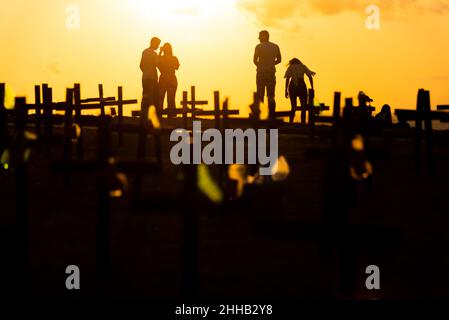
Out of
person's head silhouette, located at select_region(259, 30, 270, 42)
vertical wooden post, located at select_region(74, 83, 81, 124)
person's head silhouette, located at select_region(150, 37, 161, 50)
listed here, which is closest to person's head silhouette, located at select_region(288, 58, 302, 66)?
person's head silhouette, located at select_region(259, 30, 270, 42)

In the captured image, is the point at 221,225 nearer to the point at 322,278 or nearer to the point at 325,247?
the point at 325,247

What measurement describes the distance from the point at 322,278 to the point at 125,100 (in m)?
20.4

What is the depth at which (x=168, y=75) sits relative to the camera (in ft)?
98.7

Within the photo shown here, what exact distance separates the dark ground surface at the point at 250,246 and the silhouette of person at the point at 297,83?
10.7m

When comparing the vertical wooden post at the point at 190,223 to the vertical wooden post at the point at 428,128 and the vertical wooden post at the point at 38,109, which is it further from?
the vertical wooden post at the point at 38,109

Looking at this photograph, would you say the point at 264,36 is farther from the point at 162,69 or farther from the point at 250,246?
the point at 250,246

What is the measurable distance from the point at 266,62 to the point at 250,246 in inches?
574

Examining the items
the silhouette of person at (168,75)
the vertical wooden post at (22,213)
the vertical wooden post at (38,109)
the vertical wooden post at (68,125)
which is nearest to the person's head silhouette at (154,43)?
the silhouette of person at (168,75)

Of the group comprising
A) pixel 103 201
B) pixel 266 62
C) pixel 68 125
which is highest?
pixel 266 62

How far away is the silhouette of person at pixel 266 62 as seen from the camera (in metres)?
27.1

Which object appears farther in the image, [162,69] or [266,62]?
[162,69]

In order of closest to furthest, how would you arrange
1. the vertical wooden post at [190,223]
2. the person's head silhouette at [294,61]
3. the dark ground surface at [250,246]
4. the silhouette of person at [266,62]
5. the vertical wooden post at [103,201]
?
1. the vertical wooden post at [190,223]
2. the vertical wooden post at [103,201]
3. the dark ground surface at [250,246]
4. the silhouette of person at [266,62]
5. the person's head silhouette at [294,61]

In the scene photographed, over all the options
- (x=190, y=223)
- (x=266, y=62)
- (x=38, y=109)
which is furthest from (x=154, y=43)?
(x=190, y=223)

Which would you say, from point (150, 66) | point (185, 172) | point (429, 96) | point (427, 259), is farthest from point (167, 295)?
point (150, 66)
